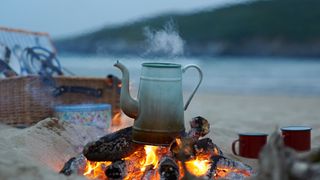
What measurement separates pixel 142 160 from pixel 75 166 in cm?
44

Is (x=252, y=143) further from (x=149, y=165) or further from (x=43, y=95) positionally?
(x=43, y=95)

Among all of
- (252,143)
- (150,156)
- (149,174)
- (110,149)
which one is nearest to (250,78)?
(252,143)

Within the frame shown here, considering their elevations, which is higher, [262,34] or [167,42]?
[262,34]

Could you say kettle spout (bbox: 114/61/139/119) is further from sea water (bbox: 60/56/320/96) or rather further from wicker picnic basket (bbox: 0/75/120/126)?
sea water (bbox: 60/56/320/96)

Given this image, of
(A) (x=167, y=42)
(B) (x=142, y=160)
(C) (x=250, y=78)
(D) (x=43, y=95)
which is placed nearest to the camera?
(B) (x=142, y=160)

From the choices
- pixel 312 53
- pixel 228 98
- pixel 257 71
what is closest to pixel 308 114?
pixel 228 98

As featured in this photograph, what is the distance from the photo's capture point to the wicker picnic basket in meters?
5.96

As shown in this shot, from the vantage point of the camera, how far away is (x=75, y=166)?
411cm

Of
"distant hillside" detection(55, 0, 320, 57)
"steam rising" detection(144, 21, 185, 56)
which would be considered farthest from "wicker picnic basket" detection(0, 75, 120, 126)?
"distant hillside" detection(55, 0, 320, 57)

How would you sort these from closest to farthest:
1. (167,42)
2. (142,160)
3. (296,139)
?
(142,160) → (296,139) → (167,42)

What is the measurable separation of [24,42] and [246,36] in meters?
32.0

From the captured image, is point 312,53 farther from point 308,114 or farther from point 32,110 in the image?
point 32,110

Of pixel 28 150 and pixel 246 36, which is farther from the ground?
pixel 246 36

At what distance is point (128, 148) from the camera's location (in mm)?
4141
